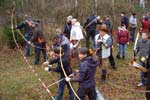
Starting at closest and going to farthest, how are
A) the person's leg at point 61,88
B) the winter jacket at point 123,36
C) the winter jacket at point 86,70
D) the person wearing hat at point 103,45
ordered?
the winter jacket at point 86,70
the person's leg at point 61,88
the person wearing hat at point 103,45
the winter jacket at point 123,36

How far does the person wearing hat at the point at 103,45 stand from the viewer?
12.2 meters

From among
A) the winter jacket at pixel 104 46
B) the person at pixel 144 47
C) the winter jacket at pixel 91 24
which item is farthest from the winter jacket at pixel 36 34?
the person at pixel 144 47

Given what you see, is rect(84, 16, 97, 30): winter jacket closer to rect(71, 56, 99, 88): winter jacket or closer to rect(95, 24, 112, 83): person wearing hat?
rect(95, 24, 112, 83): person wearing hat

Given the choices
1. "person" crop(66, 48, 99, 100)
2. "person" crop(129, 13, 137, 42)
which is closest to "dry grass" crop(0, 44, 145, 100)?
"person" crop(66, 48, 99, 100)

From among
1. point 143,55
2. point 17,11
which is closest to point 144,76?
point 143,55

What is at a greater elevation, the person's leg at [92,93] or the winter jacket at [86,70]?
the winter jacket at [86,70]

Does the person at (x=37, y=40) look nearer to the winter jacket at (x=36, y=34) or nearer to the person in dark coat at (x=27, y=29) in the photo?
the winter jacket at (x=36, y=34)

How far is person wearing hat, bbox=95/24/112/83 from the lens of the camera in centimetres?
1216

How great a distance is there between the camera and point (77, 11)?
22.6 meters

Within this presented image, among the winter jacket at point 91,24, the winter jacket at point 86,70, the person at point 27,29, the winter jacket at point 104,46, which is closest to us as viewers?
the winter jacket at point 86,70

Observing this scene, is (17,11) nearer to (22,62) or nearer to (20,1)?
(20,1)

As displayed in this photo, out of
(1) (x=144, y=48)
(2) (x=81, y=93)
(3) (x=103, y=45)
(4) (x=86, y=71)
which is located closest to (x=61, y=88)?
(2) (x=81, y=93)

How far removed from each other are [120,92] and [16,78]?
149 inches

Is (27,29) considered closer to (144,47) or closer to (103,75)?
(103,75)
